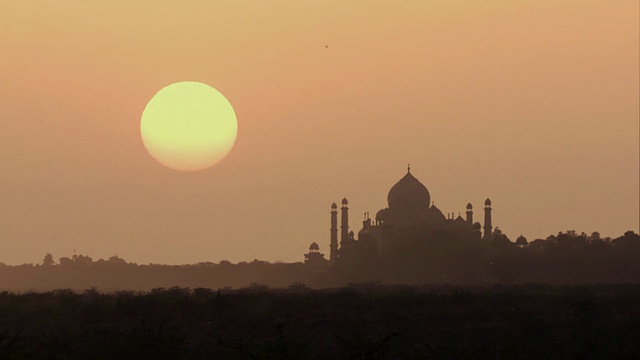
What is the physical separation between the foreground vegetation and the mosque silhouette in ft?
192

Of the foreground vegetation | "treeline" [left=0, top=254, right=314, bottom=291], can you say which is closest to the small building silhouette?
"treeline" [left=0, top=254, right=314, bottom=291]

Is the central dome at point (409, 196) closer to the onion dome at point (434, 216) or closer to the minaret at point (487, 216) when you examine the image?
the onion dome at point (434, 216)

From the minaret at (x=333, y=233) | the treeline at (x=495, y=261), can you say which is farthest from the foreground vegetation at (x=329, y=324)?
the minaret at (x=333, y=233)

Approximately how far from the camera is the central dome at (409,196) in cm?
11756

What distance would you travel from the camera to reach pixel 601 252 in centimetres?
9606

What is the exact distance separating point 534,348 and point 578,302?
945cm

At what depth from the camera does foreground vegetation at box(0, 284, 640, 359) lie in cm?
3309

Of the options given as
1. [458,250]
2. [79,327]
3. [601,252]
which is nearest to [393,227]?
[458,250]

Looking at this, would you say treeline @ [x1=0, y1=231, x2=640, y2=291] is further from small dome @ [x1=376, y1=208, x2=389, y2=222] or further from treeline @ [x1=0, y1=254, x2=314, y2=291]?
small dome @ [x1=376, y1=208, x2=389, y2=222]

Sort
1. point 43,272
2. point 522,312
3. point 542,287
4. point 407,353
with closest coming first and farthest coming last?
1. point 407,353
2. point 522,312
3. point 542,287
4. point 43,272

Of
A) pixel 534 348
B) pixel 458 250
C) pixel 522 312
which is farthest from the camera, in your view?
pixel 458 250

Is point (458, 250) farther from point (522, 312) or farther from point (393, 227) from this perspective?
point (522, 312)

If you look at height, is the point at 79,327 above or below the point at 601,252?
below

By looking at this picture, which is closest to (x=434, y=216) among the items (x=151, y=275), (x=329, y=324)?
(x=151, y=275)
